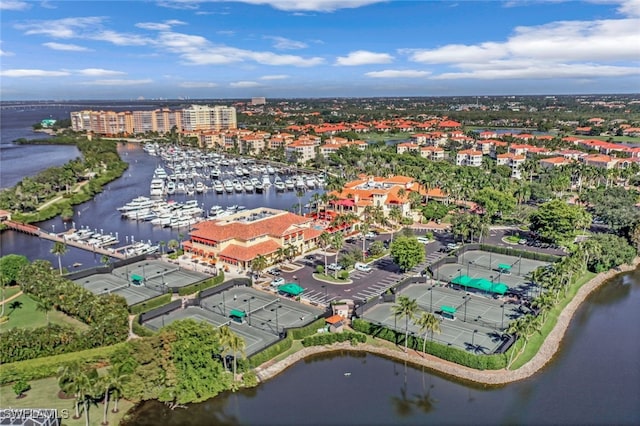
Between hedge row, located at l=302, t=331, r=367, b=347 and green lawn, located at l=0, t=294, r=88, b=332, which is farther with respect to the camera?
green lawn, located at l=0, t=294, r=88, b=332

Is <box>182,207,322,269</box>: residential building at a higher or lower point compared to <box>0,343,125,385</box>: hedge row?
higher

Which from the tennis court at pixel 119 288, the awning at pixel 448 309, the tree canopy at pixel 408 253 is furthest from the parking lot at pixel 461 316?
the tennis court at pixel 119 288

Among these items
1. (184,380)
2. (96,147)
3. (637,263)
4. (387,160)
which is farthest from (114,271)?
(96,147)

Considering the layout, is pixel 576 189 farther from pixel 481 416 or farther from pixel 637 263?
pixel 481 416

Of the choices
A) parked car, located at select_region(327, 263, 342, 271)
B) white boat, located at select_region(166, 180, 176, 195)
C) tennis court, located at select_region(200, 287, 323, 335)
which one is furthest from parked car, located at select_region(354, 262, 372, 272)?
white boat, located at select_region(166, 180, 176, 195)

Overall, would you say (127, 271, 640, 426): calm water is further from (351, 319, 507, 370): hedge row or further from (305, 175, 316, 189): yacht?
(305, 175, 316, 189): yacht

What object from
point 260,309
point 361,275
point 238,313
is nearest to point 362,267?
point 361,275
